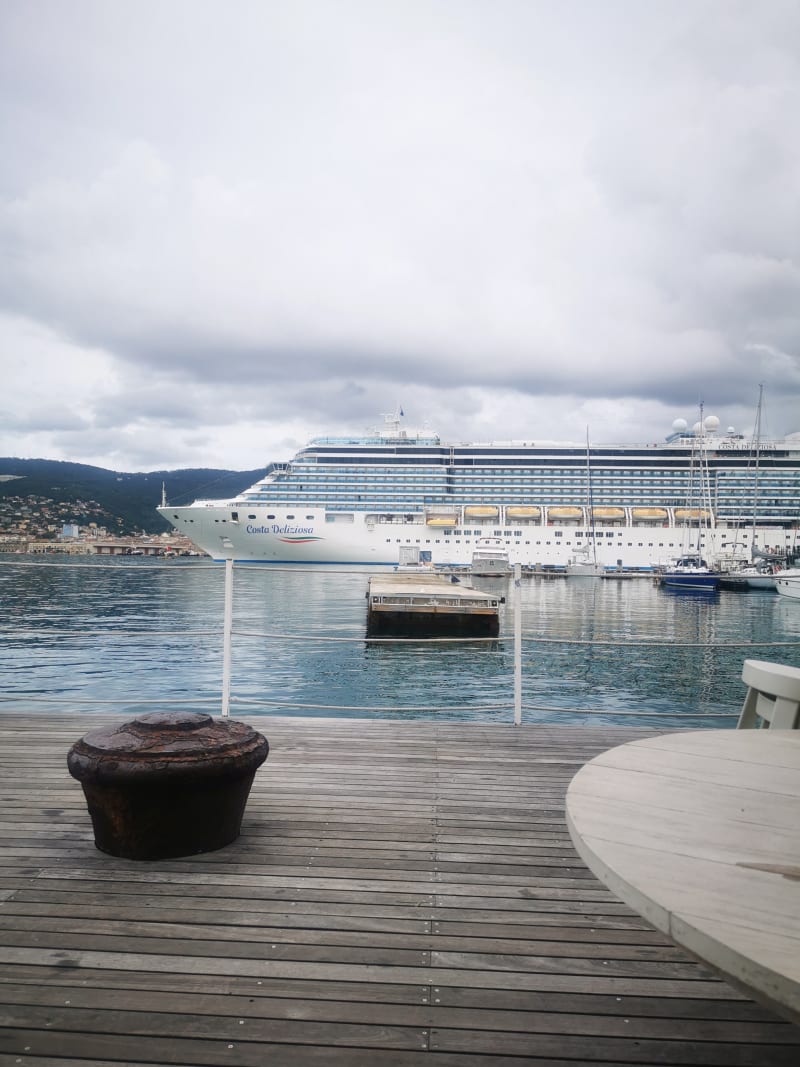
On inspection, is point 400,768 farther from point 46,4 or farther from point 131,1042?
point 46,4

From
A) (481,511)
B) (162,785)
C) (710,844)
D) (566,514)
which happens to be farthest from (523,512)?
(710,844)

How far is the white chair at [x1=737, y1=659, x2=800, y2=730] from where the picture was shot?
7.47 ft

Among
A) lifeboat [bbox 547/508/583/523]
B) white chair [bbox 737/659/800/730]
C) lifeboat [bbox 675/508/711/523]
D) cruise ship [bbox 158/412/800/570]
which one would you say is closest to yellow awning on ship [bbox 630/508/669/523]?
cruise ship [bbox 158/412/800/570]

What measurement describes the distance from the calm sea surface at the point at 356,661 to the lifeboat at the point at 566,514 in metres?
25.9

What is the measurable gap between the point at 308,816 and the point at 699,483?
50855 millimetres

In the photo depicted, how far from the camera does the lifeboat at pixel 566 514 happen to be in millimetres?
46531

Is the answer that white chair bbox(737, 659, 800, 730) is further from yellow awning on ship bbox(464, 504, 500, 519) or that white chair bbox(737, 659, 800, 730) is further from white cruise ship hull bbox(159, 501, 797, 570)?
Answer: yellow awning on ship bbox(464, 504, 500, 519)

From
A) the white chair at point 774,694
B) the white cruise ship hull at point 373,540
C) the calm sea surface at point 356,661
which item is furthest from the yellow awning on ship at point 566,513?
the white chair at point 774,694

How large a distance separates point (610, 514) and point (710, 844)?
47954 millimetres

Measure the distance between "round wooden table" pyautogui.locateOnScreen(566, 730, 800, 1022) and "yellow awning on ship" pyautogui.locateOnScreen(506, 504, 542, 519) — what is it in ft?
149

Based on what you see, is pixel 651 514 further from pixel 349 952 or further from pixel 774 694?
pixel 349 952

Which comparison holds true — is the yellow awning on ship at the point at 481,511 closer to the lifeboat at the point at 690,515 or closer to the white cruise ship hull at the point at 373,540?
the white cruise ship hull at the point at 373,540

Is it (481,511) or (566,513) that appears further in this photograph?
(566,513)

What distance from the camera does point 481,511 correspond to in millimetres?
45812
